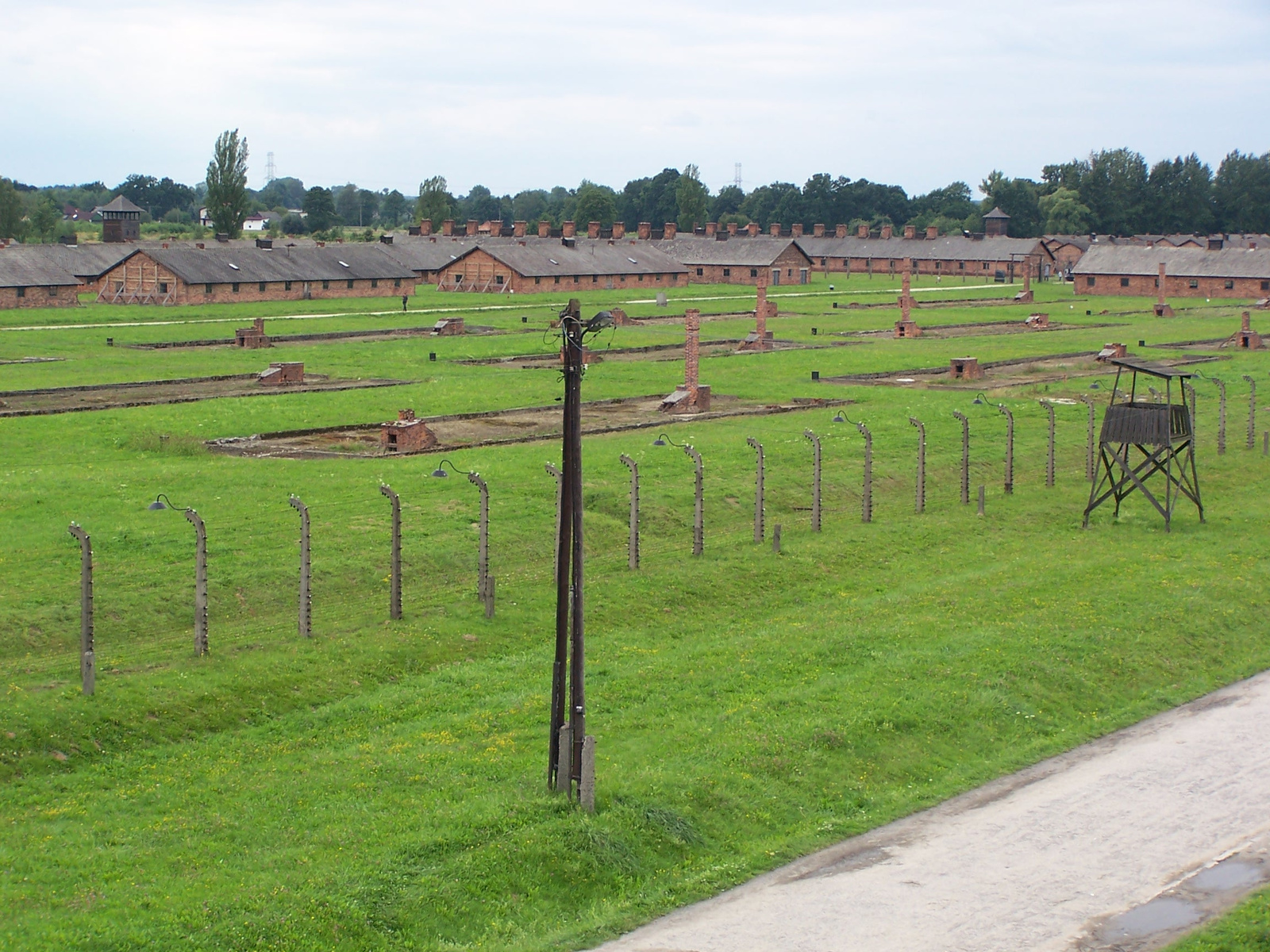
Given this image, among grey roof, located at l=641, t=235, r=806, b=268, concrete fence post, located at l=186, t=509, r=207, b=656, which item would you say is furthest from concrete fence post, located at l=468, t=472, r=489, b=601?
grey roof, located at l=641, t=235, r=806, b=268

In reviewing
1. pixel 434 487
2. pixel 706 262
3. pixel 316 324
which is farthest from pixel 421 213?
pixel 434 487

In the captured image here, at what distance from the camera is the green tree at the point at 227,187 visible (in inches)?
5433

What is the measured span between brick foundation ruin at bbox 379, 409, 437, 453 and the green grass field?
1887 mm

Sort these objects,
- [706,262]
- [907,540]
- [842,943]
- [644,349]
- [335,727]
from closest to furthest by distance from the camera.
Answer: [842,943]
[335,727]
[907,540]
[644,349]
[706,262]

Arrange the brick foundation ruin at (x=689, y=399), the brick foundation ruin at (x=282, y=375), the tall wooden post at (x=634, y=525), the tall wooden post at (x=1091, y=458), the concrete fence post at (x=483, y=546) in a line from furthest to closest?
the brick foundation ruin at (x=282, y=375) < the brick foundation ruin at (x=689, y=399) < the tall wooden post at (x=1091, y=458) < the tall wooden post at (x=634, y=525) < the concrete fence post at (x=483, y=546)

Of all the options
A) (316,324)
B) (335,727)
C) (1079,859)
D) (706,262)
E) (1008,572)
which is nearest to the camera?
(1079,859)

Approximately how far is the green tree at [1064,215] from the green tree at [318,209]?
85.9 meters

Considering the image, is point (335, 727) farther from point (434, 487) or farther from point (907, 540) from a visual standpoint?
point (907, 540)

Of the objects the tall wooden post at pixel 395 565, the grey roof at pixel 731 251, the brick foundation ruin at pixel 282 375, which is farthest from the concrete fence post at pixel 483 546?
the grey roof at pixel 731 251

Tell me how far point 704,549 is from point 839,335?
5276 centimetres

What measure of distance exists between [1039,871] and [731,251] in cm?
12458

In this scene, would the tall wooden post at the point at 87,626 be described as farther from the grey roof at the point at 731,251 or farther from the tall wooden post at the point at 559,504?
the grey roof at the point at 731,251

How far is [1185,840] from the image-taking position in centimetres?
1602

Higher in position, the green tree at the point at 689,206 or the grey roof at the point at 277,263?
the green tree at the point at 689,206
